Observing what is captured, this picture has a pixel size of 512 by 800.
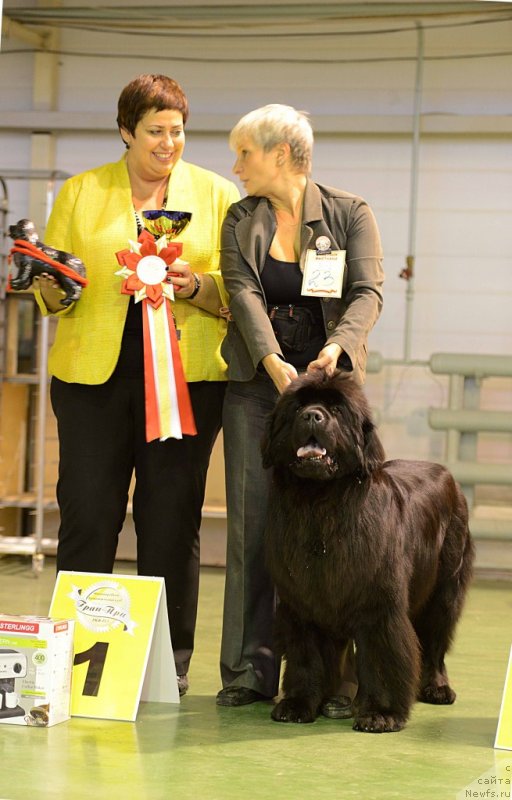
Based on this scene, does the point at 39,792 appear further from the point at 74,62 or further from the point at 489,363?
the point at 74,62

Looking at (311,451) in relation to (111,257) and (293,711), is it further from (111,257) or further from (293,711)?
(111,257)

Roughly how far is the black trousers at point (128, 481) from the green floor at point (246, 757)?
0.40 metres

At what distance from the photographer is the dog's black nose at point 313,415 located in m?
2.81

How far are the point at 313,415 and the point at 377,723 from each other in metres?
0.85

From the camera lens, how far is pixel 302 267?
10.5 ft

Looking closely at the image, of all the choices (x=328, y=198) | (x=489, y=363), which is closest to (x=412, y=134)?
Answer: (x=489, y=363)

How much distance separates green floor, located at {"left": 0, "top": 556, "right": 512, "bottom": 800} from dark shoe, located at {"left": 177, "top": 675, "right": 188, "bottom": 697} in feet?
0.14

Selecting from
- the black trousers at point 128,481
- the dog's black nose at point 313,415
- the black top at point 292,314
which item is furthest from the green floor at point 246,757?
the black top at point 292,314

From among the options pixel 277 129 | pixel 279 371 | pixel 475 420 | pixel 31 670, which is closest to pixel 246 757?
pixel 31 670

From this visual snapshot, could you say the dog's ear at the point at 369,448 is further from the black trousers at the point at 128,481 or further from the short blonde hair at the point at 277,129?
the short blonde hair at the point at 277,129

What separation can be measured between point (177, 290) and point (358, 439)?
2.56 feet

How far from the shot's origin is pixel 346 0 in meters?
6.55

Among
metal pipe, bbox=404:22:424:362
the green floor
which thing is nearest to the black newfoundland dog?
the green floor

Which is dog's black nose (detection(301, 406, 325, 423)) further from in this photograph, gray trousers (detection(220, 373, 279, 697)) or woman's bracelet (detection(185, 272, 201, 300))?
woman's bracelet (detection(185, 272, 201, 300))
